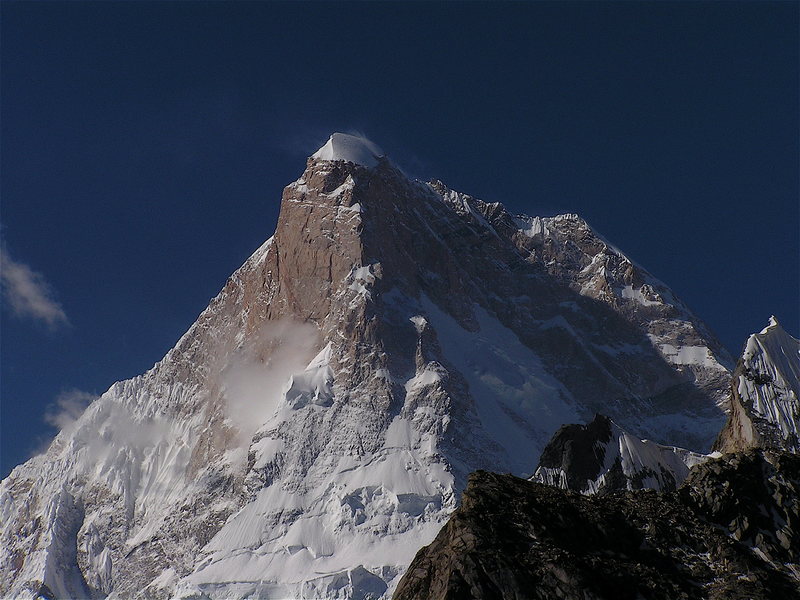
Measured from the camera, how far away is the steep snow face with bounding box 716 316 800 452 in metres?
70.9

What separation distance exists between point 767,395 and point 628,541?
101 feet

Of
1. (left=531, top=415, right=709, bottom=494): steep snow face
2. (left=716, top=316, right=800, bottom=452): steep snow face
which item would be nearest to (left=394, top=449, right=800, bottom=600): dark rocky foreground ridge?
(left=716, top=316, right=800, bottom=452): steep snow face

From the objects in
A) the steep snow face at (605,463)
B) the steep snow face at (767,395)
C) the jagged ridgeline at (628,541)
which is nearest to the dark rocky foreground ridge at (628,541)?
the jagged ridgeline at (628,541)

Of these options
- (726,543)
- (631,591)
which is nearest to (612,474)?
(726,543)

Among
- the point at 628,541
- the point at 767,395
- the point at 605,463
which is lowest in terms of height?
the point at 628,541

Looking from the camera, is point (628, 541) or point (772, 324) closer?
point (628, 541)

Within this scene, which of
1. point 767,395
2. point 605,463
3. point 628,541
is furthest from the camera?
point 767,395

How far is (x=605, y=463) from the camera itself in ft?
242

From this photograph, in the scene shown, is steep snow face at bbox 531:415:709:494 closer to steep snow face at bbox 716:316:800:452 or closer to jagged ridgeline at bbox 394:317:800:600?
steep snow face at bbox 716:316:800:452

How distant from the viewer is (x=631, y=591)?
43.4 m

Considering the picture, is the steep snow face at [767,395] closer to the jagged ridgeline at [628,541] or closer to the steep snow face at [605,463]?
the steep snow face at [605,463]

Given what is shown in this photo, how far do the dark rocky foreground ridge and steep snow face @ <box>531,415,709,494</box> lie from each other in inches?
643

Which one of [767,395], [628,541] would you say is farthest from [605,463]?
[628,541]

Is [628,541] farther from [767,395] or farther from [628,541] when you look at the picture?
[767,395]
